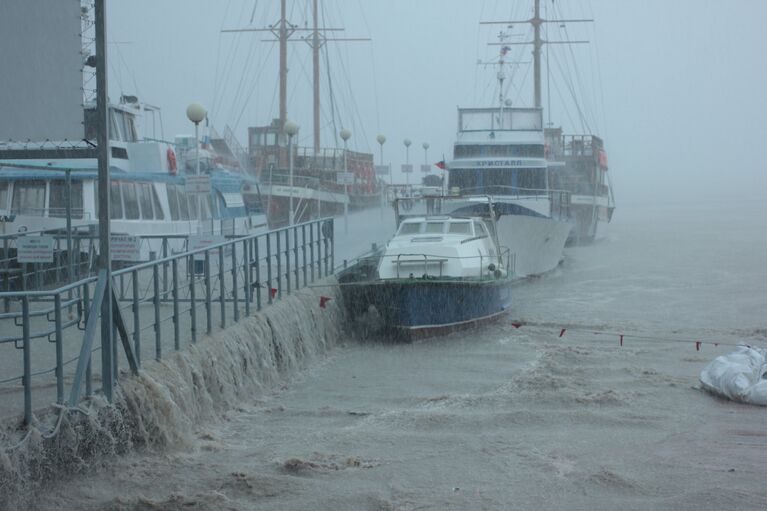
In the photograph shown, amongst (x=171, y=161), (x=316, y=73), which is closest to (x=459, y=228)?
(x=171, y=161)

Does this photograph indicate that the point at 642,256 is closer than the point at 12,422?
No

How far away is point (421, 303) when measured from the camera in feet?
49.4

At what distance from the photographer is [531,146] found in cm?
2859

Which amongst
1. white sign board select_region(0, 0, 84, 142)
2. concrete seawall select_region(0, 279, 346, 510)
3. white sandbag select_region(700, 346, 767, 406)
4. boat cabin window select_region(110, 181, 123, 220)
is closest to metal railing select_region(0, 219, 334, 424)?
concrete seawall select_region(0, 279, 346, 510)

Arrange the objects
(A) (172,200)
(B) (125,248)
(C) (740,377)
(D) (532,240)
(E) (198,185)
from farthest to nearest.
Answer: (D) (532,240) < (A) (172,200) < (E) (198,185) < (B) (125,248) < (C) (740,377)

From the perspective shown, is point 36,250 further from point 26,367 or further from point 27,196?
point 27,196

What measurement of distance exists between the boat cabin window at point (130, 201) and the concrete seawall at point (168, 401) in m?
5.99

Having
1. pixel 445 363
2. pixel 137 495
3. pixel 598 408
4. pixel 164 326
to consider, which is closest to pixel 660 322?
pixel 445 363

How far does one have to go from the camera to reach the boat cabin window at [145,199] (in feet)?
59.7

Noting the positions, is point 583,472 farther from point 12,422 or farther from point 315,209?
point 315,209

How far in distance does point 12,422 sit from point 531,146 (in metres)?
24.0

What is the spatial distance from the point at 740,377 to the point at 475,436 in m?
3.49

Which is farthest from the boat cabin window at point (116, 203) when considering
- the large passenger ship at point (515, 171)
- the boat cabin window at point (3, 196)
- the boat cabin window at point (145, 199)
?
the large passenger ship at point (515, 171)

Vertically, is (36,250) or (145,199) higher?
(145,199)
